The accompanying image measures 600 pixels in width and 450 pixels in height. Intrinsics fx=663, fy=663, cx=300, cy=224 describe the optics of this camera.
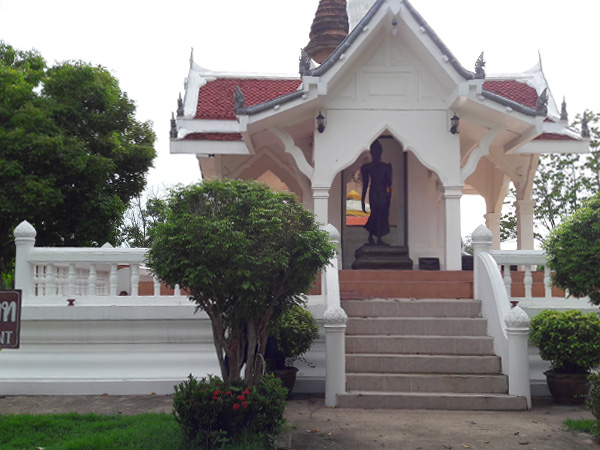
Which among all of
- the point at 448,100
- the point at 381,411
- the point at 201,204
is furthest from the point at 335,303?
the point at 448,100

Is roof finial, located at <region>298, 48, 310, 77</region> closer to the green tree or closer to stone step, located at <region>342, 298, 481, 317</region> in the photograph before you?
stone step, located at <region>342, 298, 481, 317</region>

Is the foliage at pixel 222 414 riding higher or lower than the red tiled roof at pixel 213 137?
lower

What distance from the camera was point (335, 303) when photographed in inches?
356

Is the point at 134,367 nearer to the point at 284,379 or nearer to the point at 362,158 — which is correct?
the point at 284,379

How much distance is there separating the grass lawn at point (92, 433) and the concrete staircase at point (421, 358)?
2455mm

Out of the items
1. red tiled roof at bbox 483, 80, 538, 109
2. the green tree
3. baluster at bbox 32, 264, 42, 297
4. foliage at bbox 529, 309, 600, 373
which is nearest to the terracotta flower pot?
foliage at bbox 529, 309, 600, 373

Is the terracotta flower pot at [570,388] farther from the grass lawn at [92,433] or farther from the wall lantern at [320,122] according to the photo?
the wall lantern at [320,122]

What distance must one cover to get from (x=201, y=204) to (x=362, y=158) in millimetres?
8883

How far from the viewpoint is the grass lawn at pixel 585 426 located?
6.55 meters

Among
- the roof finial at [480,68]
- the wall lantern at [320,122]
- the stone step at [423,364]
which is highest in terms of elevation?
the roof finial at [480,68]

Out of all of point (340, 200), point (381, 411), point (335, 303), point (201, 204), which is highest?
point (340, 200)

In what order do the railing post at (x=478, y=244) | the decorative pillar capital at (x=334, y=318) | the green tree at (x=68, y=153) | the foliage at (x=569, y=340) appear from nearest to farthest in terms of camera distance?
the foliage at (x=569, y=340)
the decorative pillar capital at (x=334, y=318)
the railing post at (x=478, y=244)
the green tree at (x=68, y=153)

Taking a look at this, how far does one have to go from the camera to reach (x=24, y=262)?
9195 mm

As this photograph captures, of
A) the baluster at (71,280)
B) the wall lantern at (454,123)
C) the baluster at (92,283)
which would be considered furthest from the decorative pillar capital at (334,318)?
the wall lantern at (454,123)
